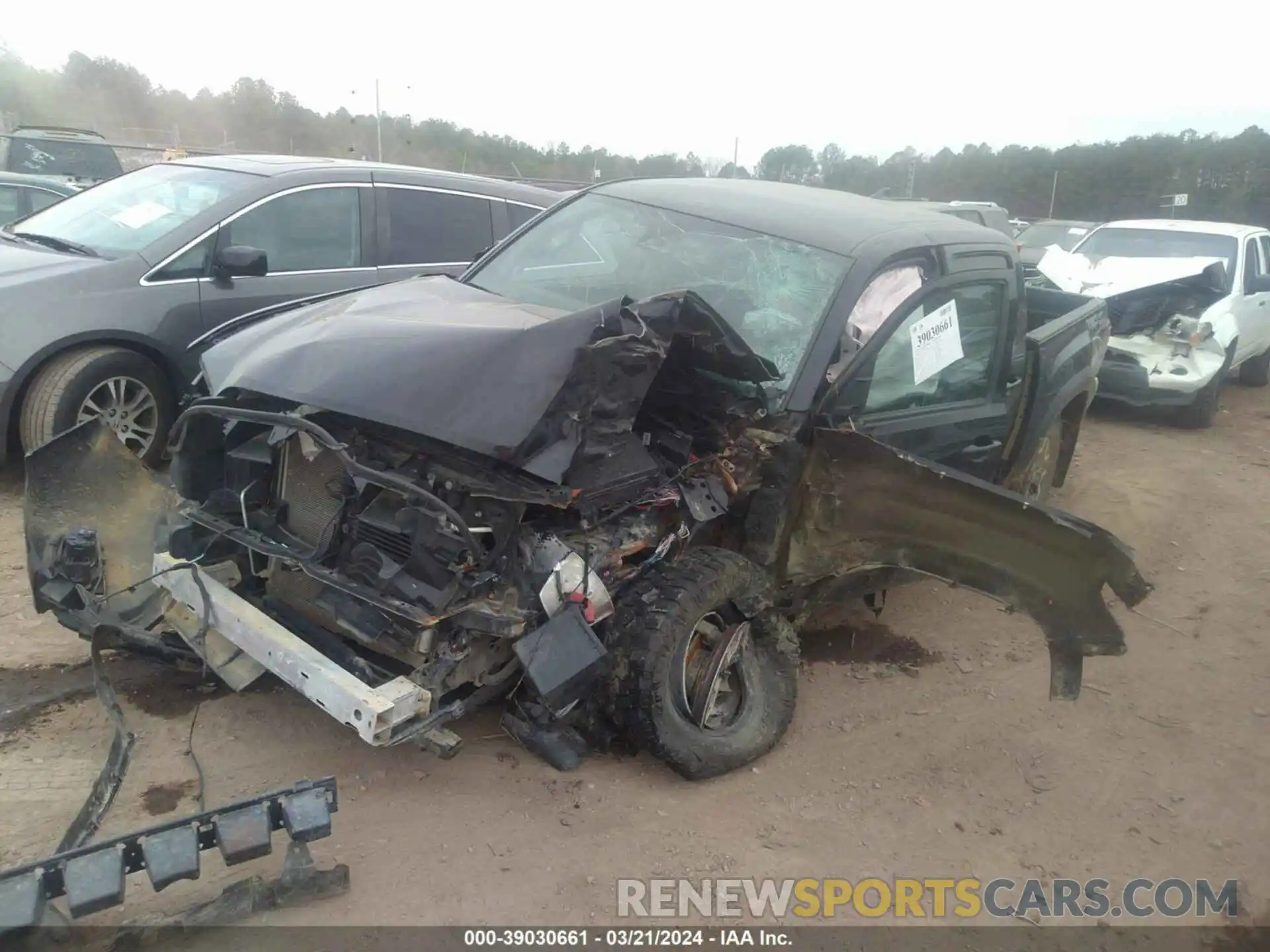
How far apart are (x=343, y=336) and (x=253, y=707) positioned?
4.56 feet

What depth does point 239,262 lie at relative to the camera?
5039 mm

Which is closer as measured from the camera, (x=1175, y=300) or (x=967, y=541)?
(x=967, y=541)

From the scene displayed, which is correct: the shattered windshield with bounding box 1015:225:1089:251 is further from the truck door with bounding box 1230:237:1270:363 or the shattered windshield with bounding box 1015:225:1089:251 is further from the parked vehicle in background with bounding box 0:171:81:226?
the parked vehicle in background with bounding box 0:171:81:226

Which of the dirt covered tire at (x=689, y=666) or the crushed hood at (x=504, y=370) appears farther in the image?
the dirt covered tire at (x=689, y=666)

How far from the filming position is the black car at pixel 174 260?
187 inches

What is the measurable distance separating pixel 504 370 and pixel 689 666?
131cm

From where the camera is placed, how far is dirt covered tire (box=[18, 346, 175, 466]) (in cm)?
474

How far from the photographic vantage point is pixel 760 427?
3512mm

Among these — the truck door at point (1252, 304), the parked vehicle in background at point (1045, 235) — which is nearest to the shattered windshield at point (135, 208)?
A: the truck door at point (1252, 304)

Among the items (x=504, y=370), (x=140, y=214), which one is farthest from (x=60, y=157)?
(x=504, y=370)

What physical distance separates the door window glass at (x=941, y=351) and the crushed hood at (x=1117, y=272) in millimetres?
5595

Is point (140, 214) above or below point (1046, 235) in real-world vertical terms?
below

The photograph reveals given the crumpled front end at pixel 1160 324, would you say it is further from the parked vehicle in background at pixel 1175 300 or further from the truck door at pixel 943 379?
the truck door at pixel 943 379

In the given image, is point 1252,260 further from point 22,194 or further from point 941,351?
point 22,194
